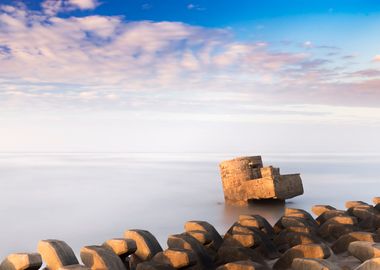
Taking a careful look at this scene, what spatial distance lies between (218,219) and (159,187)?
253 inches

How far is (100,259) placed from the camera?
260 cm

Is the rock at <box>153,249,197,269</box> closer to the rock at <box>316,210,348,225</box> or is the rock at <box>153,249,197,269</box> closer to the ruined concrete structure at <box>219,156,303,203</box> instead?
the rock at <box>316,210,348,225</box>

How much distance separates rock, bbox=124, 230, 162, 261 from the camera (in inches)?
124

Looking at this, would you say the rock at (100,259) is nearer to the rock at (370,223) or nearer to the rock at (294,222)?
the rock at (294,222)

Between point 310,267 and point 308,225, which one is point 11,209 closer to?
point 308,225

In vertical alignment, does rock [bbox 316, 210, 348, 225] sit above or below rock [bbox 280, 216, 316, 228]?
below

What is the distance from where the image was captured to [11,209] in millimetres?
11648

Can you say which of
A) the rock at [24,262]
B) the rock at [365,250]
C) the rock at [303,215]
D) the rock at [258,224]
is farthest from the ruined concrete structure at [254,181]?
the rock at [24,262]

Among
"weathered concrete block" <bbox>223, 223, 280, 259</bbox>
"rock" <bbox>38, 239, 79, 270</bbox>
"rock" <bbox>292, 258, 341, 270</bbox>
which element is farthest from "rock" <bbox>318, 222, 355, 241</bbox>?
"rock" <bbox>38, 239, 79, 270</bbox>

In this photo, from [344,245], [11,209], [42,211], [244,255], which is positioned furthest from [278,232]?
[11,209]

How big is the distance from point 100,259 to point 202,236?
1.06 m

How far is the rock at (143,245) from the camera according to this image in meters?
A: 3.15

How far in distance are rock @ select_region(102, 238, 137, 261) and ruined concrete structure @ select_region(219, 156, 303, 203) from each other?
7.12 m

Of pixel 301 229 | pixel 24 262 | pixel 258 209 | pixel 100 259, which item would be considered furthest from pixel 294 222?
pixel 258 209
